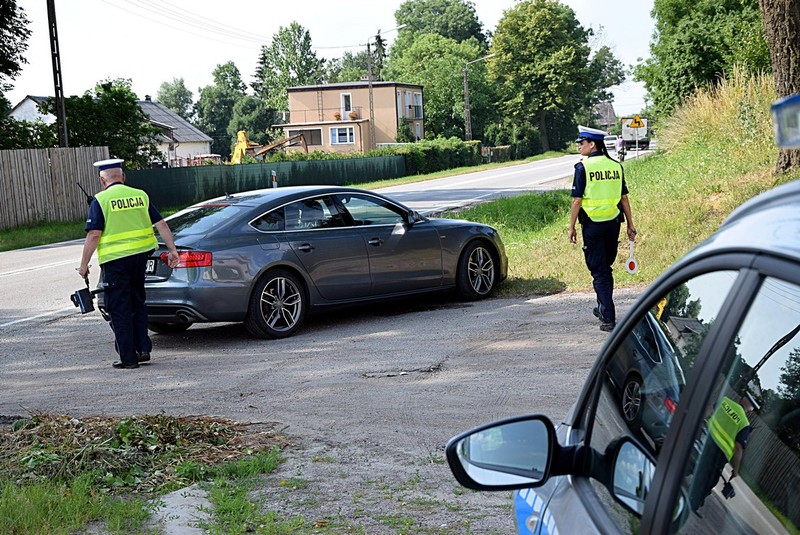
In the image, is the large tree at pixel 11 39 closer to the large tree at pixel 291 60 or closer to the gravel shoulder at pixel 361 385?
the gravel shoulder at pixel 361 385

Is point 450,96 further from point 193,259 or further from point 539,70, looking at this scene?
point 193,259

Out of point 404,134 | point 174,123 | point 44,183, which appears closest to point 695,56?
point 44,183

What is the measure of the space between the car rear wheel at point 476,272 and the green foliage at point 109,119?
2425 centimetres

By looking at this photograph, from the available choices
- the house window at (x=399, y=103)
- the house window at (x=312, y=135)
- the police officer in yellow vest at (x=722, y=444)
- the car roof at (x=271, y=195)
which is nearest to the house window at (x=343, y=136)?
the house window at (x=312, y=135)

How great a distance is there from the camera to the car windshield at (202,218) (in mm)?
10617

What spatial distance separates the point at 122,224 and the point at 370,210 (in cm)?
308

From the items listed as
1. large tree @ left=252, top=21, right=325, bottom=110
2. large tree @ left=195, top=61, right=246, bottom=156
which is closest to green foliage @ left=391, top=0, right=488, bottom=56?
large tree @ left=252, top=21, right=325, bottom=110

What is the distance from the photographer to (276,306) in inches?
419

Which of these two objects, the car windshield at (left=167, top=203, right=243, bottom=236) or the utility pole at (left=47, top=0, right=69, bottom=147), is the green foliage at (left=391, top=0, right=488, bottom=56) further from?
the car windshield at (left=167, top=203, right=243, bottom=236)

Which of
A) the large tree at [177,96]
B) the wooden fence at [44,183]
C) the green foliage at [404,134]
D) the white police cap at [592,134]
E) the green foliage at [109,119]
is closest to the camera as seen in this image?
the white police cap at [592,134]

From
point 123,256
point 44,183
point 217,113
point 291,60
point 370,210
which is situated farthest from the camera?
point 217,113

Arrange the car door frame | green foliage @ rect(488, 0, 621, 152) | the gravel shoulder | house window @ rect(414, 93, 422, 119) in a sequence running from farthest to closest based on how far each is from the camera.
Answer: green foliage @ rect(488, 0, 621, 152) < house window @ rect(414, 93, 422, 119) < the gravel shoulder < the car door frame

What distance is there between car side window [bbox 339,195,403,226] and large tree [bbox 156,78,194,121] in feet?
601

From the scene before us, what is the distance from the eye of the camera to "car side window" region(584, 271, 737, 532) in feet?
6.95
